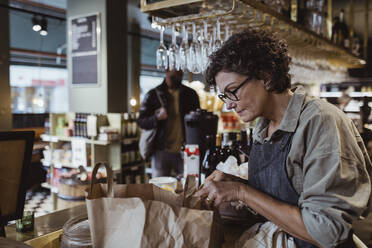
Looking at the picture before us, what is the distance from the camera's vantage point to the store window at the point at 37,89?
922cm

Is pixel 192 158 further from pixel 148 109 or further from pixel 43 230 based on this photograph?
pixel 148 109

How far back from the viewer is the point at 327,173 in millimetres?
1017

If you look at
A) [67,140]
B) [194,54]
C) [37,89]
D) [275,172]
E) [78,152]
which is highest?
[37,89]

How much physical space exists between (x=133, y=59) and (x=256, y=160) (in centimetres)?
678

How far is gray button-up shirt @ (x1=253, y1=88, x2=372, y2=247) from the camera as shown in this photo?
0.99m

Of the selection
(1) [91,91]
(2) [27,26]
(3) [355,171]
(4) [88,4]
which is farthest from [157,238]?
(2) [27,26]

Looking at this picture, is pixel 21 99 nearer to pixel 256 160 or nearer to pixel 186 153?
pixel 186 153

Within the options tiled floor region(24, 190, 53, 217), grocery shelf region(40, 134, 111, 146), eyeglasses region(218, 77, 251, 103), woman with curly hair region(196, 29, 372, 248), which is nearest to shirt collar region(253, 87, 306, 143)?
woman with curly hair region(196, 29, 372, 248)

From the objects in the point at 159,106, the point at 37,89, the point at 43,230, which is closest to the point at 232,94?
the point at 43,230

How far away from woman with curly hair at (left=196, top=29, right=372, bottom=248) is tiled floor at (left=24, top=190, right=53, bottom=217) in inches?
188

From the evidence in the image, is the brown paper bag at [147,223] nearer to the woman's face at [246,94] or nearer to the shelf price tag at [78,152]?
the woman's face at [246,94]

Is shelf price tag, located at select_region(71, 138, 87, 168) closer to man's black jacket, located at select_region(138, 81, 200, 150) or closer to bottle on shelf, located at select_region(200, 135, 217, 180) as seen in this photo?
man's black jacket, located at select_region(138, 81, 200, 150)

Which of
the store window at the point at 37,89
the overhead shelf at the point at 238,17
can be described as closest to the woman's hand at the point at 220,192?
the overhead shelf at the point at 238,17

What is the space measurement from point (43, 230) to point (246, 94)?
1096 millimetres
